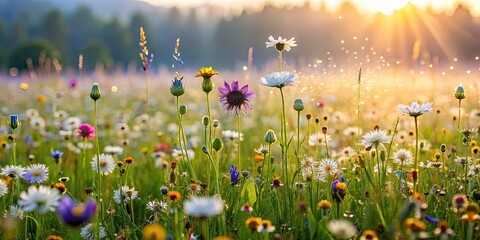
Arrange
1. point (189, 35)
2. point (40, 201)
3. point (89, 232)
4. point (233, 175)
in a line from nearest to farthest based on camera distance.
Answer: point (40, 201), point (89, 232), point (233, 175), point (189, 35)

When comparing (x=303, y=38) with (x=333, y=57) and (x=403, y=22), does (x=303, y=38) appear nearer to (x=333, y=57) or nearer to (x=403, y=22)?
(x=403, y=22)

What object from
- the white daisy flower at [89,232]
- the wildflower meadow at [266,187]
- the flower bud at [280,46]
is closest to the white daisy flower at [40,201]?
the wildflower meadow at [266,187]

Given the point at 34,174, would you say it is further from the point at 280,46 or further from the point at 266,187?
the point at 280,46

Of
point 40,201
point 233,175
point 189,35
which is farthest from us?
point 189,35

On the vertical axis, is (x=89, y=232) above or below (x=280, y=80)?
below

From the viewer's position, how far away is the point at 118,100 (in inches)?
271

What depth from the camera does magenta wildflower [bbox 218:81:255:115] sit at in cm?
180

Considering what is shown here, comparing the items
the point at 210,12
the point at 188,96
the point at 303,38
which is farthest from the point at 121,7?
the point at 188,96

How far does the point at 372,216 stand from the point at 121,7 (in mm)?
154967

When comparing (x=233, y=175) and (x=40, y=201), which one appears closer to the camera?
(x=40, y=201)

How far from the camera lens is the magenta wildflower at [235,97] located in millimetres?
1805

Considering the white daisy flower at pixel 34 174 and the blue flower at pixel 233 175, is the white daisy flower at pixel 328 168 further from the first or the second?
the white daisy flower at pixel 34 174

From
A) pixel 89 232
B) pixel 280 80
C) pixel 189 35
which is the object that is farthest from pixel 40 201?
pixel 189 35

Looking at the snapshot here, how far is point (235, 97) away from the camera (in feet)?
5.93
